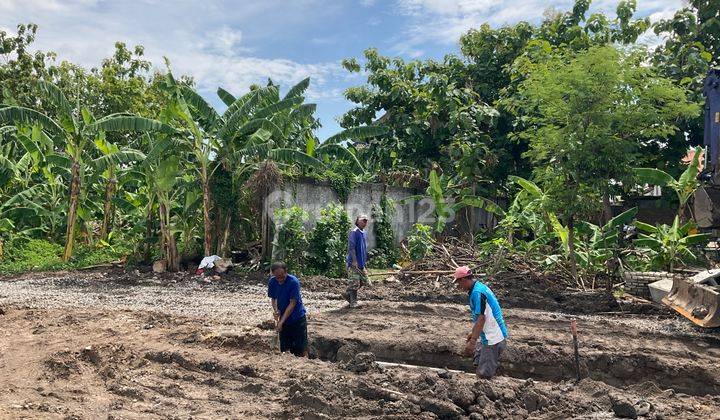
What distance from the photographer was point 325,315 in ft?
30.6

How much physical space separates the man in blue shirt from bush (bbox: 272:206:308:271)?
6371mm

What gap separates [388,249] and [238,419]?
11652 millimetres

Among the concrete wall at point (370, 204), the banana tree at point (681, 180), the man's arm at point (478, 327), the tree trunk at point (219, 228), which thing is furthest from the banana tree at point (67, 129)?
the banana tree at point (681, 180)

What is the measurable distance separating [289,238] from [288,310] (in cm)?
675

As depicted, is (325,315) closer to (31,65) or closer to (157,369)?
(157,369)

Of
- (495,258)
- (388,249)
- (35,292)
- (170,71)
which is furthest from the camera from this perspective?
(388,249)

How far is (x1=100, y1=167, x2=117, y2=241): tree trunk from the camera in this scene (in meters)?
16.7

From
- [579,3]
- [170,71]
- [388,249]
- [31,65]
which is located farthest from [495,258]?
[31,65]

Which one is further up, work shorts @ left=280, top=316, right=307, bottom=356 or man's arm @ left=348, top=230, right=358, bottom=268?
man's arm @ left=348, top=230, right=358, bottom=268

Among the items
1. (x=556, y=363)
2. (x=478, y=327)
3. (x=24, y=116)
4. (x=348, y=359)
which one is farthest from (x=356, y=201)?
(x=478, y=327)

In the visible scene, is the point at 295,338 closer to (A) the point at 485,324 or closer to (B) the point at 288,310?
(B) the point at 288,310

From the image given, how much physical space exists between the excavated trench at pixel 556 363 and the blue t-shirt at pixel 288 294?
90cm

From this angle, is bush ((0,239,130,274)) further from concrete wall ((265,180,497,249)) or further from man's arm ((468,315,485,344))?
man's arm ((468,315,485,344))

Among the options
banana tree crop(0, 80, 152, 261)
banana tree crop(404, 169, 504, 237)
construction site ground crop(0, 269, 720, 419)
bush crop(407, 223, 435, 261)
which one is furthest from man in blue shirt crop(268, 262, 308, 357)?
banana tree crop(404, 169, 504, 237)
